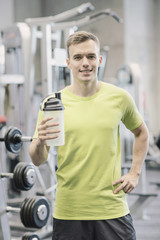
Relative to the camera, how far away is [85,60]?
1440 mm

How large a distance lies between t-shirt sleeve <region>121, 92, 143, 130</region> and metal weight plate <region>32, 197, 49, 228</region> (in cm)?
112

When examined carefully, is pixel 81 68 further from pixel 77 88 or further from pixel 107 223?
pixel 107 223

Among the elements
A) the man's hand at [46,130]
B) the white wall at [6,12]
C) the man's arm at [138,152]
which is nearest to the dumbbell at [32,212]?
the man's arm at [138,152]

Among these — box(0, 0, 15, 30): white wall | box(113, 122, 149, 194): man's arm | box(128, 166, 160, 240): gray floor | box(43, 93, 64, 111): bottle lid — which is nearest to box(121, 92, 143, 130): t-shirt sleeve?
box(113, 122, 149, 194): man's arm

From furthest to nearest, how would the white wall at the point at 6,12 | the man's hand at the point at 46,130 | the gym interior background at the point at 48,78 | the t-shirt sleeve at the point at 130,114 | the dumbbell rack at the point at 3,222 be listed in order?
the white wall at the point at 6,12, the gym interior background at the point at 48,78, the dumbbell rack at the point at 3,222, the t-shirt sleeve at the point at 130,114, the man's hand at the point at 46,130

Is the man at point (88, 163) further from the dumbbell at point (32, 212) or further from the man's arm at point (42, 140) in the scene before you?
the dumbbell at point (32, 212)

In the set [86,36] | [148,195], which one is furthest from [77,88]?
[148,195]

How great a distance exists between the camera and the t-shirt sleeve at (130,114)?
60.5 inches

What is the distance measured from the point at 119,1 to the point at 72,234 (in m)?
6.89

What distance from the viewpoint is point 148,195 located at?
12.5 feet

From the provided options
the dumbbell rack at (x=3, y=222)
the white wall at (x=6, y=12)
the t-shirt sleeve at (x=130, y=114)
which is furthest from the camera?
the white wall at (x=6, y=12)

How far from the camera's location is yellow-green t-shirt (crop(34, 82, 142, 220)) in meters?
1.45

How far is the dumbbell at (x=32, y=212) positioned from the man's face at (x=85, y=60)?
123 centimetres

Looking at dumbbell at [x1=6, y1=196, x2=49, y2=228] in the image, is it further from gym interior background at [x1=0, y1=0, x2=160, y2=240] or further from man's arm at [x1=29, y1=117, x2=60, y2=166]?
man's arm at [x1=29, y1=117, x2=60, y2=166]
